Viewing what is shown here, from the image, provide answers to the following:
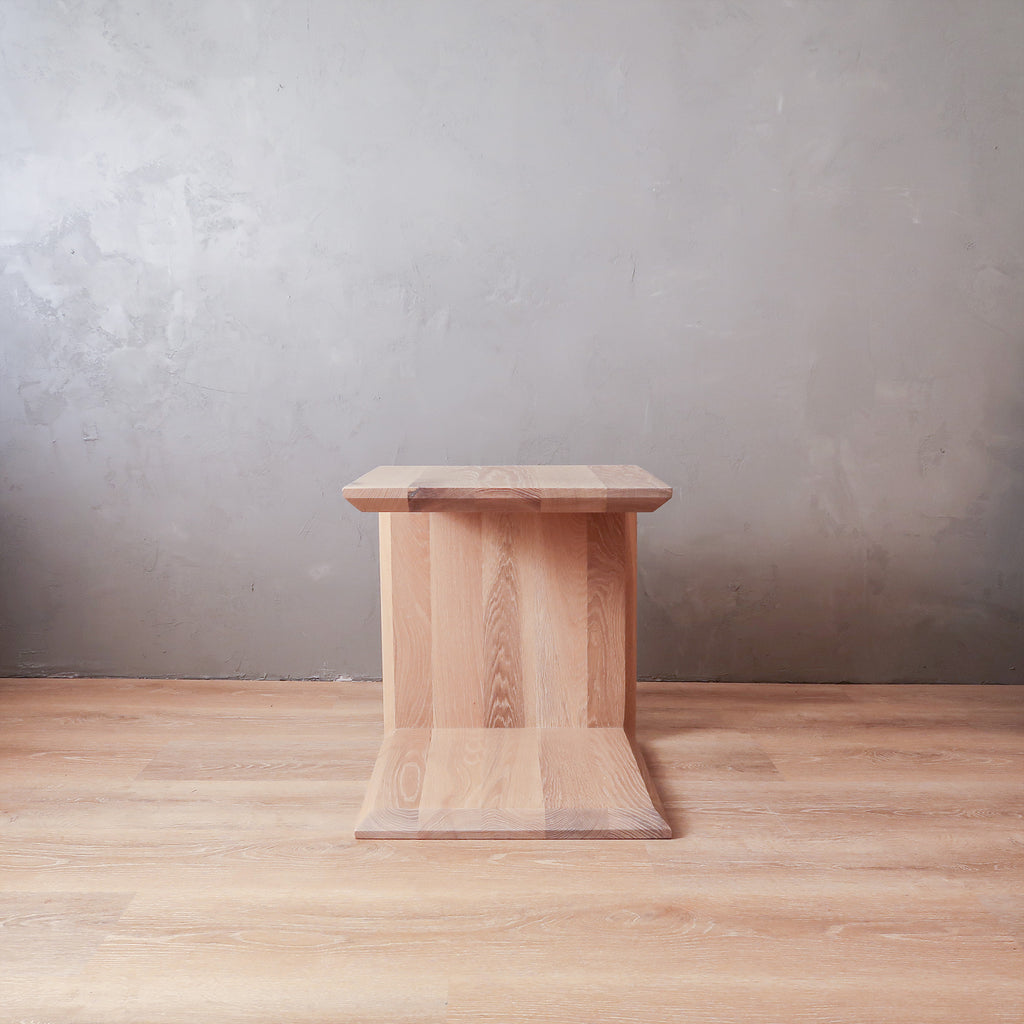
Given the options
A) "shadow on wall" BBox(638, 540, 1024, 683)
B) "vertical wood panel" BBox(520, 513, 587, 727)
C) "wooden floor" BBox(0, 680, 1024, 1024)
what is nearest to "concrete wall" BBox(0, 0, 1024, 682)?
"shadow on wall" BBox(638, 540, 1024, 683)

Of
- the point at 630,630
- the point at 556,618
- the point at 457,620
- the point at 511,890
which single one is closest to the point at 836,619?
the point at 630,630

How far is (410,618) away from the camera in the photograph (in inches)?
66.3

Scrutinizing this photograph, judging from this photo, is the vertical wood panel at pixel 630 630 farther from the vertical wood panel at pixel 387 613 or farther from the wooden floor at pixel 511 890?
the vertical wood panel at pixel 387 613

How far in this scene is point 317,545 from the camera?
2.21 metres

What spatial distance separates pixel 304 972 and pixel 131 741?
945 millimetres

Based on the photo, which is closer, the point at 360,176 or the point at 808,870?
the point at 808,870

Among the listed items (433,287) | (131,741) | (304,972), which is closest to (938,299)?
(433,287)

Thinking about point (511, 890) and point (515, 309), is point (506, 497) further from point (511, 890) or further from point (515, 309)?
point (515, 309)

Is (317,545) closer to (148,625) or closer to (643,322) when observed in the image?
(148,625)

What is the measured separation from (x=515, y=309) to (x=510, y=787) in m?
1.22

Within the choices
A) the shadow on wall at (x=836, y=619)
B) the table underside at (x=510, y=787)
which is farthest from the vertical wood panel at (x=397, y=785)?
the shadow on wall at (x=836, y=619)

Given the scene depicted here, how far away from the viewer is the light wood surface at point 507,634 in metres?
1.65

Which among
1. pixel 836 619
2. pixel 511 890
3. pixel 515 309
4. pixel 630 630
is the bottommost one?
pixel 511 890

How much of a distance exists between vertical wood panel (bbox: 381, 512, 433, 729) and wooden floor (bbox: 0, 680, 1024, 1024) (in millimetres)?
155
